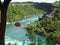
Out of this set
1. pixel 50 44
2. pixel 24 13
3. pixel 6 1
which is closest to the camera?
pixel 6 1

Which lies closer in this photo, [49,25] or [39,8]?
[49,25]

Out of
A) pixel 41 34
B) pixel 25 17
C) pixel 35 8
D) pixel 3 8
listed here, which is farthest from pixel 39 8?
pixel 3 8

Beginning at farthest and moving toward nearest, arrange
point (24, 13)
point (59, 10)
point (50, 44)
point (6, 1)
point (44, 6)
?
point (44, 6) < point (24, 13) < point (59, 10) < point (50, 44) < point (6, 1)

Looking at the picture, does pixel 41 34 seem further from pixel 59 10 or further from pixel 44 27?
pixel 59 10

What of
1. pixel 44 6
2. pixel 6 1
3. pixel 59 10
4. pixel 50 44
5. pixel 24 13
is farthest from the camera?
pixel 44 6

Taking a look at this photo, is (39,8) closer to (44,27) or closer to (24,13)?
(24,13)

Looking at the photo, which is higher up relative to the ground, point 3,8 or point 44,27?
point 3,8

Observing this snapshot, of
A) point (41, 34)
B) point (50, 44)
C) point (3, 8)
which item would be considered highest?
point (3, 8)

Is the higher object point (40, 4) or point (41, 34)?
point (40, 4)

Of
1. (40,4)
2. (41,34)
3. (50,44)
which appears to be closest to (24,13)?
(40,4)
